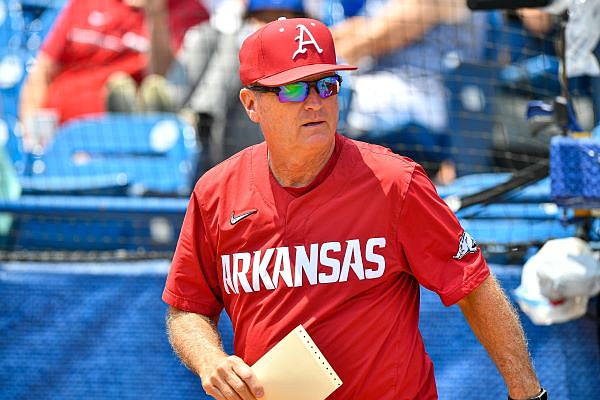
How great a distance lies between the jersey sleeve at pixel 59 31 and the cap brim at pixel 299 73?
426cm

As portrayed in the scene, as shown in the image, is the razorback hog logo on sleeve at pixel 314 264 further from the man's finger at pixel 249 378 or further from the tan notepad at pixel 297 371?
the man's finger at pixel 249 378

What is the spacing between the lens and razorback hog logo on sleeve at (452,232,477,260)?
2.55 m

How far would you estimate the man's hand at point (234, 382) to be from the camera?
7.84 feet

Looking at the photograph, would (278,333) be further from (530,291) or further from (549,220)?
(549,220)

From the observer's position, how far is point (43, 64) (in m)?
6.45

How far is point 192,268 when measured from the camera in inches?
109

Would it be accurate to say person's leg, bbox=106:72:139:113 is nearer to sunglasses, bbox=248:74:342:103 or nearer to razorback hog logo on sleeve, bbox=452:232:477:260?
sunglasses, bbox=248:74:342:103

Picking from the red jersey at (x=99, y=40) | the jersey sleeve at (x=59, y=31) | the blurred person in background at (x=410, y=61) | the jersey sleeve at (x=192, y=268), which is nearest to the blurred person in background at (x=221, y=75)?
the blurred person in background at (x=410, y=61)

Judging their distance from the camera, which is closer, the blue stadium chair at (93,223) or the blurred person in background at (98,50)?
the blue stadium chair at (93,223)

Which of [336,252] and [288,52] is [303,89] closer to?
[288,52]

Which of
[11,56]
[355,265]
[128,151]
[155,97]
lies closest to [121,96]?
[155,97]

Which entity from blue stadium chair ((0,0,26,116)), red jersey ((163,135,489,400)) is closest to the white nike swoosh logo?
red jersey ((163,135,489,400))

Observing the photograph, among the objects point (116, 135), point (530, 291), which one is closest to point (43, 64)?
point (116, 135)

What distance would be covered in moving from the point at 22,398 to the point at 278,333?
91.6 inches
